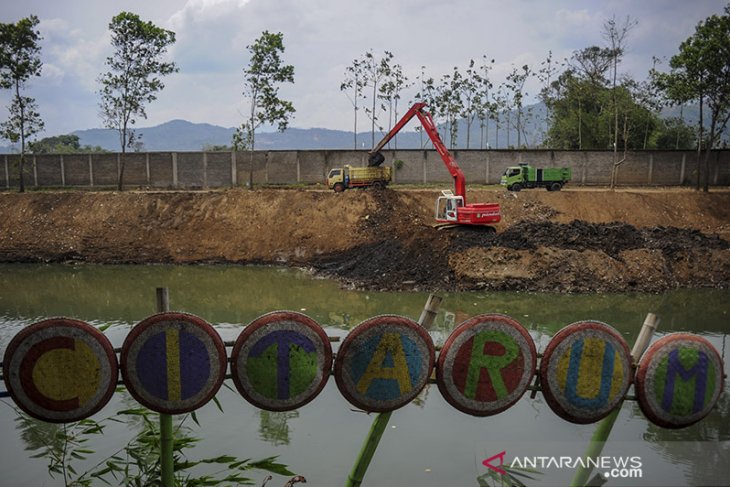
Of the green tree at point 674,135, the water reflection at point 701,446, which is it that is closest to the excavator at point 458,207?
the water reflection at point 701,446

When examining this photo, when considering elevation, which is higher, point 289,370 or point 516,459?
point 289,370

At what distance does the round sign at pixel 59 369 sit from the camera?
3934 mm

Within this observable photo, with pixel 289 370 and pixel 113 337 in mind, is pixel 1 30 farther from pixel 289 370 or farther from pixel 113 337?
pixel 289 370

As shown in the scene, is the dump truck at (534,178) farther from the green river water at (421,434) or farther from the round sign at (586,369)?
the round sign at (586,369)

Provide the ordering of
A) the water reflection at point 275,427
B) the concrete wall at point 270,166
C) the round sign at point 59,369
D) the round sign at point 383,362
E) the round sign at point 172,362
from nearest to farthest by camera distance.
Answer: the round sign at point 59,369 → the round sign at point 172,362 → the round sign at point 383,362 → the water reflection at point 275,427 → the concrete wall at point 270,166

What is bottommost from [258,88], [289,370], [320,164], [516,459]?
[516,459]

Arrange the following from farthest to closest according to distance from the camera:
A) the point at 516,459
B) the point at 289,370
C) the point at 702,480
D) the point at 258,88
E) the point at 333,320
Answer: the point at 258,88
the point at 333,320
the point at 702,480
the point at 516,459
the point at 289,370

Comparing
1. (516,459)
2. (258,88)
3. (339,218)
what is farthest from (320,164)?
(516,459)

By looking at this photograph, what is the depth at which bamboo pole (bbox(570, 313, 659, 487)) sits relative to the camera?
168 inches

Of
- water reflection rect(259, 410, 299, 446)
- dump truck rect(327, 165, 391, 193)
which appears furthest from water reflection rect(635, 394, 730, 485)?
dump truck rect(327, 165, 391, 193)

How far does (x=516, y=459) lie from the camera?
5.16 m

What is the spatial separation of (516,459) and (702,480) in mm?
2799

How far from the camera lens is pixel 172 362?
13.4ft

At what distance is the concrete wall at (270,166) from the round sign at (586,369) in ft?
99.8
